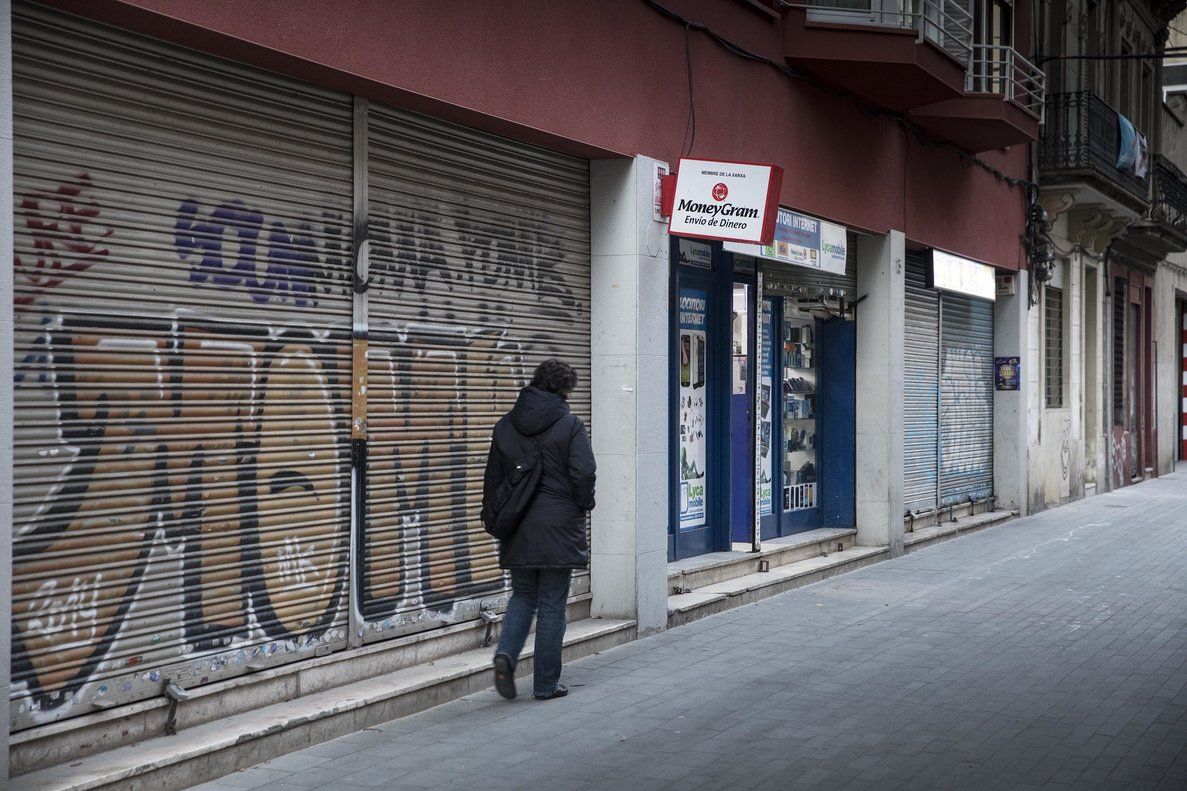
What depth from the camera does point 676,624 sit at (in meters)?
10.3

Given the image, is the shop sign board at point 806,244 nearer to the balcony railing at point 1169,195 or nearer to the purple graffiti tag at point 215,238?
the purple graffiti tag at point 215,238

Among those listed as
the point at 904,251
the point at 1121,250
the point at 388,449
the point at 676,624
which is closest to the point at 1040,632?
the point at 676,624

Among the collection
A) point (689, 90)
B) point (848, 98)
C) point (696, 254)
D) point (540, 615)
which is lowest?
point (540, 615)

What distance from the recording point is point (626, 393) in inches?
385

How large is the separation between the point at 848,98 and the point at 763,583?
5217 mm

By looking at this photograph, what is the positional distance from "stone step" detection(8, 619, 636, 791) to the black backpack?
947mm

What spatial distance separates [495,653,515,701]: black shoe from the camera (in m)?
7.52

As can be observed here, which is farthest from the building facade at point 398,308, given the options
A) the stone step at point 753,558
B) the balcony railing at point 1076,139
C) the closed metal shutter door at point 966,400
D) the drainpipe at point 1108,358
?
the drainpipe at point 1108,358

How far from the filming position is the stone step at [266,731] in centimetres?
551

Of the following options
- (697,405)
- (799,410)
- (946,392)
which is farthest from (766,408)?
(946,392)

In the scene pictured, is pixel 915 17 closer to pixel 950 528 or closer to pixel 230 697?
pixel 950 528

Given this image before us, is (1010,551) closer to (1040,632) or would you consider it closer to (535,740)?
(1040,632)

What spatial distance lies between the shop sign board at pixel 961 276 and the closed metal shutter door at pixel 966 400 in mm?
300

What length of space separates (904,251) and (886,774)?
33.5ft
